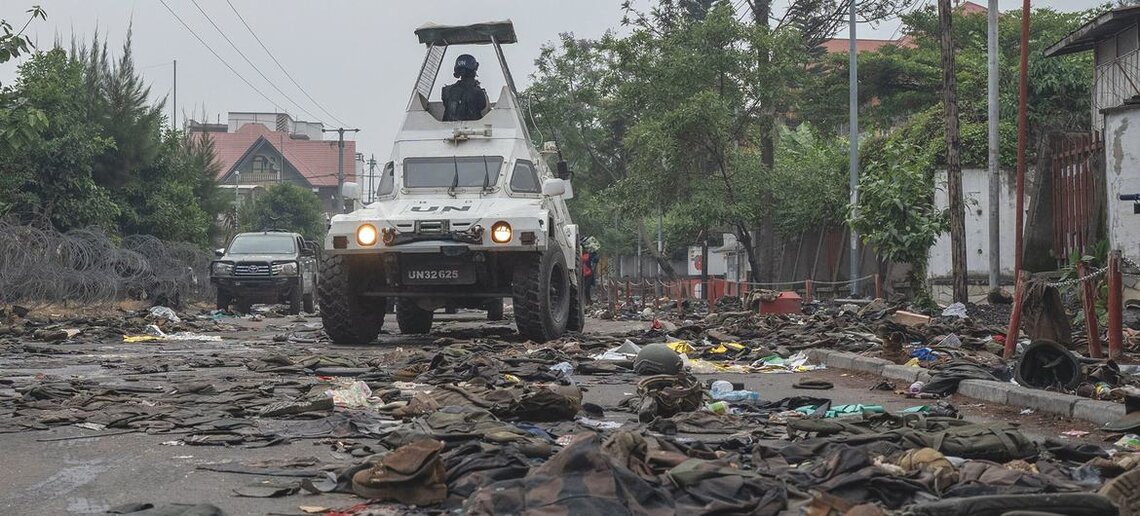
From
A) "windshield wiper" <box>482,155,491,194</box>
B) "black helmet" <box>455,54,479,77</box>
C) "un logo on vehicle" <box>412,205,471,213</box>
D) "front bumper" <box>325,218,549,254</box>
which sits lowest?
"front bumper" <box>325,218,549,254</box>

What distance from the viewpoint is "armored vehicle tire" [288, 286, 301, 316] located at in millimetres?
26781

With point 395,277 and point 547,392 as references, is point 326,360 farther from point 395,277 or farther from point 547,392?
point 547,392

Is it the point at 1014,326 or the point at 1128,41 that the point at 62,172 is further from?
the point at 1014,326

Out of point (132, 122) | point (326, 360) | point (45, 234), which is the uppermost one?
point (132, 122)

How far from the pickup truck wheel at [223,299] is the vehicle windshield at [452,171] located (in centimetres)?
1171

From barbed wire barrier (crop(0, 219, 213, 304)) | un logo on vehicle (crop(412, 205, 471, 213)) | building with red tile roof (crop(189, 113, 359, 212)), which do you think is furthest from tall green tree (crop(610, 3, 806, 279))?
building with red tile roof (crop(189, 113, 359, 212))

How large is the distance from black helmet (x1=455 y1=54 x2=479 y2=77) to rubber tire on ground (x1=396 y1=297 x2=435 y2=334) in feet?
10.3

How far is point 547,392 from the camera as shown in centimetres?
731

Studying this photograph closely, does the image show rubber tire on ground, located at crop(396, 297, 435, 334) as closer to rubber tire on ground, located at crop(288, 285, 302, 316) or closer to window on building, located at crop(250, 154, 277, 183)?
rubber tire on ground, located at crop(288, 285, 302, 316)

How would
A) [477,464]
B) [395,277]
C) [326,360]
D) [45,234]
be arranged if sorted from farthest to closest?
[45,234], [395,277], [326,360], [477,464]

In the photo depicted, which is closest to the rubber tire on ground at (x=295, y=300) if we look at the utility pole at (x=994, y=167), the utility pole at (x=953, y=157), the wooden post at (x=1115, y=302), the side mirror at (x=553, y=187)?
the side mirror at (x=553, y=187)

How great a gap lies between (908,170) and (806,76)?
13.5 metres

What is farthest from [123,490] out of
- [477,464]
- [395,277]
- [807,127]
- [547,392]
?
[807,127]

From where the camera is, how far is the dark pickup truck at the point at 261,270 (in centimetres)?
2625
